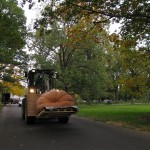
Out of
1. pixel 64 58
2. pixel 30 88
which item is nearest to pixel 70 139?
pixel 30 88

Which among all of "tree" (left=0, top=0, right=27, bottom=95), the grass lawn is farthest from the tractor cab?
"tree" (left=0, top=0, right=27, bottom=95)

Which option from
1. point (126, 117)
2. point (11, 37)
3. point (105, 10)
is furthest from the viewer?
point (11, 37)

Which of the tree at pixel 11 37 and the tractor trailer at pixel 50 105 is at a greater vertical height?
the tree at pixel 11 37

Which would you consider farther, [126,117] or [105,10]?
[126,117]

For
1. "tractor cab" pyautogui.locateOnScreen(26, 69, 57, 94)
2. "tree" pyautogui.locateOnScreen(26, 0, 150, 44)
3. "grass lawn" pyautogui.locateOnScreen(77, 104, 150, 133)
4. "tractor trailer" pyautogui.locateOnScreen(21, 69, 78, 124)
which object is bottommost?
"grass lawn" pyautogui.locateOnScreen(77, 104, 150, 133)

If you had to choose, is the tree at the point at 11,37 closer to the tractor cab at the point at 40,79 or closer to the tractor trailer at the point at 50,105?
the tractor cab at the point at 40,79

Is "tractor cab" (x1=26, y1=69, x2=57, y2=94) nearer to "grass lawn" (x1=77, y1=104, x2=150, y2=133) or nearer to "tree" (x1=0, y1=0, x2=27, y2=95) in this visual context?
"grass lawn" (x1=77, y1=104, x2=150, y2=133)

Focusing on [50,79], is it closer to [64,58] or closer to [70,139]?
[70,139]

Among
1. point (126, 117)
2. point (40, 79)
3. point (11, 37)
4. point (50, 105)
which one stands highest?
point (11, 37)

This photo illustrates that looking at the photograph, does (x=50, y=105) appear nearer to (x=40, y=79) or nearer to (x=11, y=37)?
(x=40, y=79)

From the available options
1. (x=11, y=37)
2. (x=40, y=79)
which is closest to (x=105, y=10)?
(x=40, y=79)

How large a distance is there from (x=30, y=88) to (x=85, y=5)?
6129 millimetres

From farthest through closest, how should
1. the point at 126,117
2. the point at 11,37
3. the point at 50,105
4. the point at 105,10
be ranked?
the point at 11,37, the point at 126,117, the point at 105,10, the point at 50,105

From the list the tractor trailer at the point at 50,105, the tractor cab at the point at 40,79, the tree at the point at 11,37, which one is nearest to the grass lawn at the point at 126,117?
the tractor trailer at the point at 50,105
